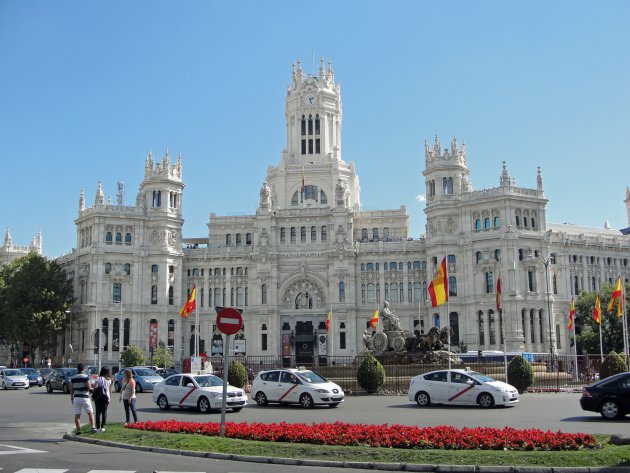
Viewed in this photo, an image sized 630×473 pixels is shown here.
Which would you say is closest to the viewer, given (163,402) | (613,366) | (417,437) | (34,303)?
(417,437)

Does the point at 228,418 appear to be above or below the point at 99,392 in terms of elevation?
below

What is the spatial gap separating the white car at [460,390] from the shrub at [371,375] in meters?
7.79

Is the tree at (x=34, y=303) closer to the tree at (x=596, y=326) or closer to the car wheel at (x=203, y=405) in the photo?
the tree at (x=596, y=326)

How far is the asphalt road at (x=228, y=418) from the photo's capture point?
17.2m

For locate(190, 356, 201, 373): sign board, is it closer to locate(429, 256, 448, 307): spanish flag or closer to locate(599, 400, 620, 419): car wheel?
locate(429, 256, 448, 307): spanish flag

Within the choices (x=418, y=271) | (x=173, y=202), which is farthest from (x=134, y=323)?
(x=418, y=271)

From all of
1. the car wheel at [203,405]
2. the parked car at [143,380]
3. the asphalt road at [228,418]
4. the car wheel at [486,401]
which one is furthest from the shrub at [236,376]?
the car wheel at [486,401]

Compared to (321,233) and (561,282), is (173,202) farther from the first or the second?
(561,282)

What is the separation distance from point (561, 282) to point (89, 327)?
60.8 meters

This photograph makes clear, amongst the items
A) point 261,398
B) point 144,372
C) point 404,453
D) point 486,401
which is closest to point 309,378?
point 261,398

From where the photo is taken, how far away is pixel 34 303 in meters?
91.3

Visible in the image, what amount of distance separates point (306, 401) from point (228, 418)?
6.09m

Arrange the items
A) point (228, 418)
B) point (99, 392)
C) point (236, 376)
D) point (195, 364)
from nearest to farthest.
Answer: point (99, 392), point (228, 418), point (236, 376), point (195, 364)

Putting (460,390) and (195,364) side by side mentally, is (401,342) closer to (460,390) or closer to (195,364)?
(195,364)
